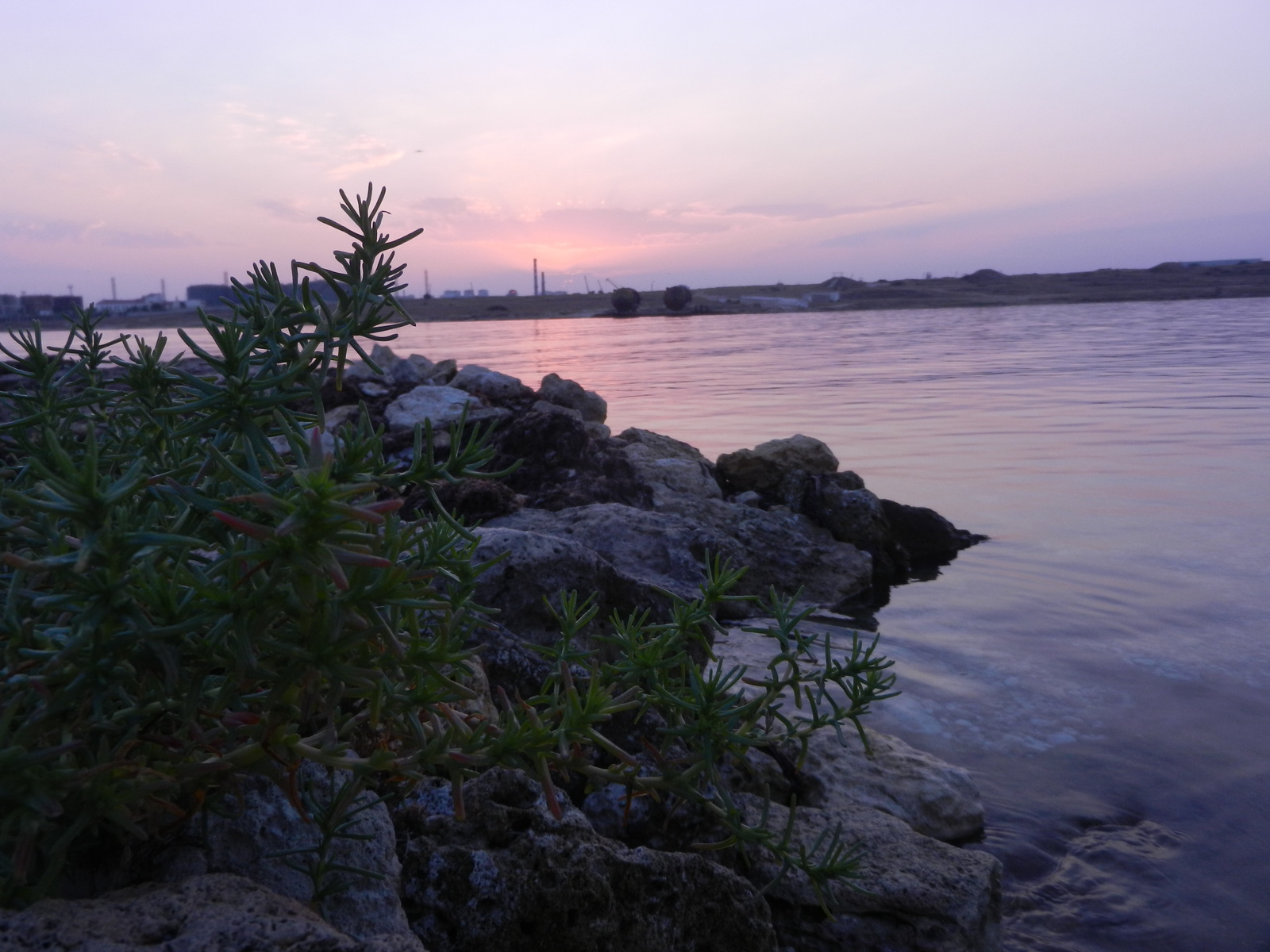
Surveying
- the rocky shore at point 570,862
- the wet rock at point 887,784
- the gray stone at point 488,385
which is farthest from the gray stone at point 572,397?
the wet rock at point 887,784

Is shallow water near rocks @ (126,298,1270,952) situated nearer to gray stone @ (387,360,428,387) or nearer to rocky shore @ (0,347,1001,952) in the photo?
rocky shore @ (0,347,1001,952)

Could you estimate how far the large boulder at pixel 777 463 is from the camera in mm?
7426

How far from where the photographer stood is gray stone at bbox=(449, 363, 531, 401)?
30.4 ft

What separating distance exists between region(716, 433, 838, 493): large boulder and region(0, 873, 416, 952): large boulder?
242 inches

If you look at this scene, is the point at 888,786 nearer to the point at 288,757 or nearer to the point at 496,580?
the point at 496,580

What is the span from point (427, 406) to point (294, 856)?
6777 mm

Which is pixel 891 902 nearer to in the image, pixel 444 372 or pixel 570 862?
pixel 570 862

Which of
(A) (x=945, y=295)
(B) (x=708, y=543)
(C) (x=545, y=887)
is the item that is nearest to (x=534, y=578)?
(C) (x=545, y=887)

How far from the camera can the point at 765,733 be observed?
2.35 metres

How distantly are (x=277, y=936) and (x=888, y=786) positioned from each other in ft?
7.55

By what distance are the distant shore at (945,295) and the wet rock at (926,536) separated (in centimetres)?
4875

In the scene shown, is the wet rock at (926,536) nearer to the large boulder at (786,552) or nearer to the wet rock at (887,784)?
the large boulder at (786,552)

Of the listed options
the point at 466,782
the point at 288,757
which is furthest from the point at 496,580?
the point at 288,757

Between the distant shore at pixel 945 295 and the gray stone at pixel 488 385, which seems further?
the distant shore at pixel 945 295
